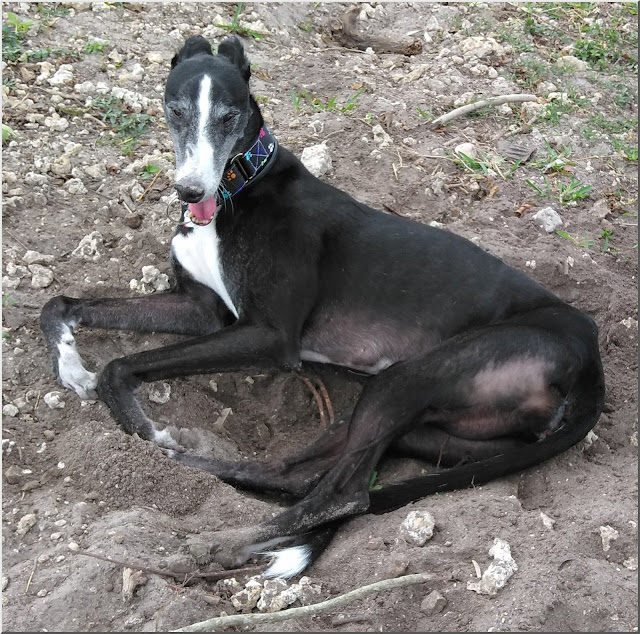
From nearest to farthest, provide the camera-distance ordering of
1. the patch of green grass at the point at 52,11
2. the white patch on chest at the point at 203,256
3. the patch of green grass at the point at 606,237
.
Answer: the white patch on chest at the point at 203,256 < the patch of green grass at the point at 606,237 < the patch of green grass at the point at 52,11

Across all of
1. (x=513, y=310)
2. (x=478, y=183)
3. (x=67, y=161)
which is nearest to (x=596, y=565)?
(x=513, y=310)

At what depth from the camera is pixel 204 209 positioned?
3.79 metres

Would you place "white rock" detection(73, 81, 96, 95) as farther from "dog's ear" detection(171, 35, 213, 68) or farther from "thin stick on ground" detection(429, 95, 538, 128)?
"thin stick on ground" detection(429, 95, 538, 128)

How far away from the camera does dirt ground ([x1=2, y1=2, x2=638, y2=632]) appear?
2.82m

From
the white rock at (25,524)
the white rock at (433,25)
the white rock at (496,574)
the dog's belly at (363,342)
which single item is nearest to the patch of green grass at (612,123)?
the white rock at (433,25)

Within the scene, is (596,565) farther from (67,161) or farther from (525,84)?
(525,84)

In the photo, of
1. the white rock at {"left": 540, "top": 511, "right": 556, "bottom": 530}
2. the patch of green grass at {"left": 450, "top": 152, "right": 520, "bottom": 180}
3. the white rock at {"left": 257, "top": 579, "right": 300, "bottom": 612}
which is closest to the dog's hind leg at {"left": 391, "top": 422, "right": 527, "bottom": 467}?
the white rock at {"left": 540, "top": 511, "right": 556, "bottom": 530}

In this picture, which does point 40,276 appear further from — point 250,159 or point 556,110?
point 556,110

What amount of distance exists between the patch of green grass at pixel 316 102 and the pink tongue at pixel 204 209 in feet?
6.94

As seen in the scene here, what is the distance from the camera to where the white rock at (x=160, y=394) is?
401 cm

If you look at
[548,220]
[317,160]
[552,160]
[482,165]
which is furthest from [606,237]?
[317,160]

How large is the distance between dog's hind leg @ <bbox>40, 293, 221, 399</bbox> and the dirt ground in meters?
0.10

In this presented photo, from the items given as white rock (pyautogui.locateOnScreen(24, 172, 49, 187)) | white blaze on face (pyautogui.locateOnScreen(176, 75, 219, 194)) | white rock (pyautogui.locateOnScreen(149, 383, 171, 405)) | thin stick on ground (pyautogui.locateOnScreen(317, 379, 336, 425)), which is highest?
white blaze on face (pyautogui.locateOnScreen(176, 75, 219, 194))

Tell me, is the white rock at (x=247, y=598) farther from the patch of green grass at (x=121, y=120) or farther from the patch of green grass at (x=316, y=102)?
the patch of green grass at (x=316, y=102)
